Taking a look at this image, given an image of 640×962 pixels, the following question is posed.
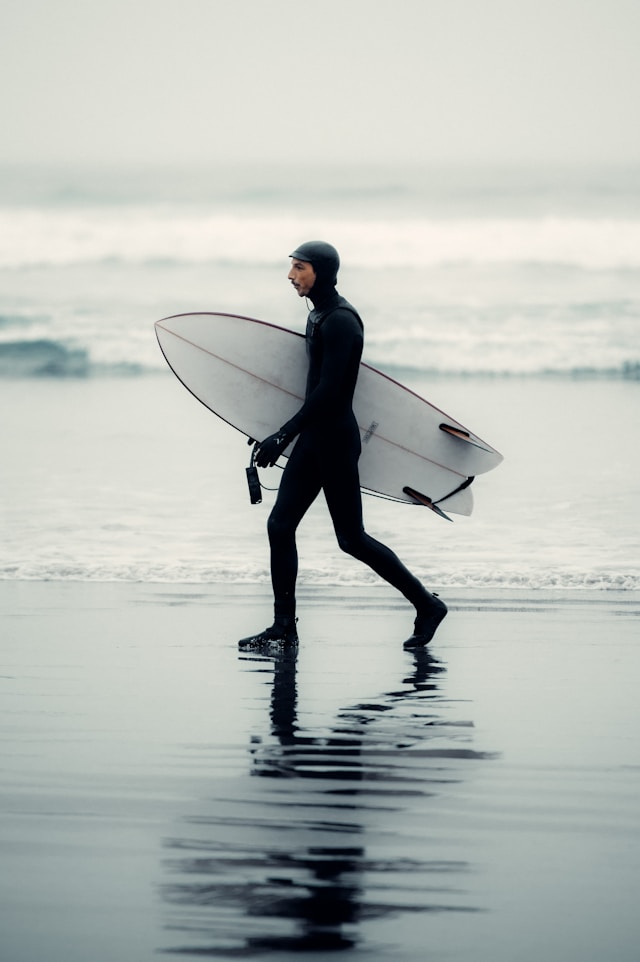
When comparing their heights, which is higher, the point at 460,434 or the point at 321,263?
the point at 321,263

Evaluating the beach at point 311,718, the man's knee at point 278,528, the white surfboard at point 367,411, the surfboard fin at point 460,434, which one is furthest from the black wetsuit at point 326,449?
the surfboard fin at point 460,434

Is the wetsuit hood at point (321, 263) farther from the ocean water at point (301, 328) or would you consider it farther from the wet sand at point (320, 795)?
the ocean water at point (301, 328)

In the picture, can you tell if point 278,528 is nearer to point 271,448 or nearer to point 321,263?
point 271,448

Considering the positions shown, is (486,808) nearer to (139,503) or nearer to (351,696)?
(351,696)

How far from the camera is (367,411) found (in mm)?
6836

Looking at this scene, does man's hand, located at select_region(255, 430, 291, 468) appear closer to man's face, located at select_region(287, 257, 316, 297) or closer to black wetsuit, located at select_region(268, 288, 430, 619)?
black wetsuit, located at select_region(268, 288, 430, 619)

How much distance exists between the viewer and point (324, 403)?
5918mm

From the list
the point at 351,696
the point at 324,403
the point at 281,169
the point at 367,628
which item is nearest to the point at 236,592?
the point at 367,628

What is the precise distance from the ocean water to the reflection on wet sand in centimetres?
389

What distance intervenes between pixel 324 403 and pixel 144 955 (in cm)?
348

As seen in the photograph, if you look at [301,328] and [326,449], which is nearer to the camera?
[326,449]

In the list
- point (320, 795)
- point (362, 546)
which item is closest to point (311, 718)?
point (320, 795)

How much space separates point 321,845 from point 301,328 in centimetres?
3688

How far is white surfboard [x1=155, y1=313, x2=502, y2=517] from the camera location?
22.3ft
